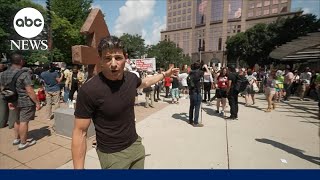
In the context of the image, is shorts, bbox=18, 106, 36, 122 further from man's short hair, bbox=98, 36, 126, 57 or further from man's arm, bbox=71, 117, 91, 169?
man's short hair, bbox=98, 36, 126, 57

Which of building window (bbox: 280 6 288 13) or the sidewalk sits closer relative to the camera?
A: the sidewalk

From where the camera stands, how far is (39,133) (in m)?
5.78

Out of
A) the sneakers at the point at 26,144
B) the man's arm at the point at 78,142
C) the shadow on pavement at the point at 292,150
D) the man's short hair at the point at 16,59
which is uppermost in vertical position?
the man's short hair at the point at 16,59

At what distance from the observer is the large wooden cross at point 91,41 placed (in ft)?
14.5

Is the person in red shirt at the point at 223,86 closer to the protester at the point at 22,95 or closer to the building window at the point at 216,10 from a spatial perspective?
the protester at the point at 22,95

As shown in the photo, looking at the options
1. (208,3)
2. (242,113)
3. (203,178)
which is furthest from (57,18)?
(208,3)

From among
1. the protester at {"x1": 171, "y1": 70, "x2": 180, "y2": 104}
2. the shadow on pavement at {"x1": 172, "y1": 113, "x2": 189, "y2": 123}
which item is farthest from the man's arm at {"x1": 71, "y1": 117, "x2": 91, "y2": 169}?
the protester at {"x1": 171, "y1": 70, "x2": 180, "y2": 104}

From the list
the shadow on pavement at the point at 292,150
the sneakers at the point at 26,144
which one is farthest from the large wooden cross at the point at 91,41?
the shadow on pavement at the point at 292,150

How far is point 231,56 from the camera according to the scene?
175 ft

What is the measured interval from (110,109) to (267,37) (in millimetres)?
43461

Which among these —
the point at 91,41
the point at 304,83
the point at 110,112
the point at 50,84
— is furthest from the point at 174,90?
the point at 110,112

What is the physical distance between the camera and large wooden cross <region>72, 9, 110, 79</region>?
4.43 meters

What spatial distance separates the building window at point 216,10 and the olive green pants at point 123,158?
293 ft

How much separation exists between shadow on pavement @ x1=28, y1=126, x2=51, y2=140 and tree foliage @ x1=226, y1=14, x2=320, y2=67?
33.2 m
